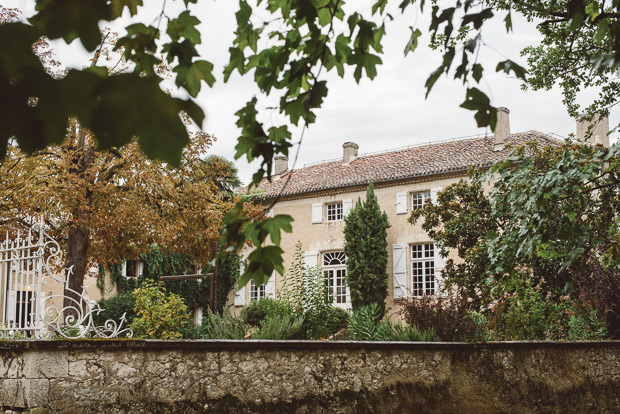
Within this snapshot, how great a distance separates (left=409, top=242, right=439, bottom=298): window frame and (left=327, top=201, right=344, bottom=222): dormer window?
3496 millimetres

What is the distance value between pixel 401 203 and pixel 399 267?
7.91ft

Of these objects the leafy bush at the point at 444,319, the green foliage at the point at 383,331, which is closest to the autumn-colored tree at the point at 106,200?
the green foliage at the point at 383,331

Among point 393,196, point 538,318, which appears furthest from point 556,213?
point 393,196

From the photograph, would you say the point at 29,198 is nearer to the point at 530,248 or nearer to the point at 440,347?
the point at 440,347

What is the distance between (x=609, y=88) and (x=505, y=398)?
14.0 ft

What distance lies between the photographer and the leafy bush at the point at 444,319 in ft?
24.3

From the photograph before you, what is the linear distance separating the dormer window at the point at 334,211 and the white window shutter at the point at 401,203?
2629 millimetres

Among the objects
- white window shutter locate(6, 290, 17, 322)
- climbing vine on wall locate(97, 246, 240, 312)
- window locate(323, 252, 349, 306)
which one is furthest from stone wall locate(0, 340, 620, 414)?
climbing vine on wall locate(97, 246, 240, 312)

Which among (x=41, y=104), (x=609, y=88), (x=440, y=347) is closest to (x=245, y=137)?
(x=41, y=104)

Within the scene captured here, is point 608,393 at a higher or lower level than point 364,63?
lower

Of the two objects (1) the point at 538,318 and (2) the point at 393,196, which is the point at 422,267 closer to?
(2) the point at 393,196

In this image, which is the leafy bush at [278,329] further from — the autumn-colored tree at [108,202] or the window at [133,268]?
the window at [133,268]

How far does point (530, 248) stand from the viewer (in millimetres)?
5457

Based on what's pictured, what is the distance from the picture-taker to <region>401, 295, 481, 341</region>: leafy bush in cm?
740
